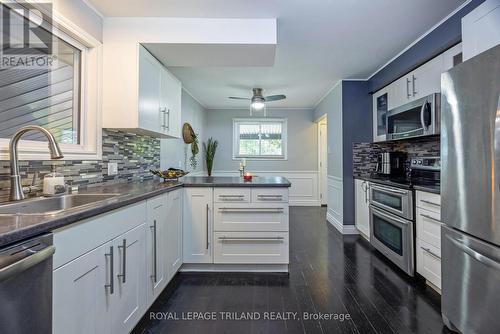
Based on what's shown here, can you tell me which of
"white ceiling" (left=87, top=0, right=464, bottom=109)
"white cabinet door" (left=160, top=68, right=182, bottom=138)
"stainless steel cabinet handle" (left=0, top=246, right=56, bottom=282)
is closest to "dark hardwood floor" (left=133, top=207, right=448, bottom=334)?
"stainless steel cabinet handle" (left=0, top=246, right=56, bottom=282)

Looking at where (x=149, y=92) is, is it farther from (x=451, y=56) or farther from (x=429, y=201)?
(x=451, y=56)

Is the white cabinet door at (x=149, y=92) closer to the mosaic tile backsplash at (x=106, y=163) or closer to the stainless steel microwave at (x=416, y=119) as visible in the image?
the mosaic tile backsplash at (x=106, y=163)

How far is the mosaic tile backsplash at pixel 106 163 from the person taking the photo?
1529 millimetres

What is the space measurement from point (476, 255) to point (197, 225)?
210 centimetres

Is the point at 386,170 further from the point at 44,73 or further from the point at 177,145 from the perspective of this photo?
the point at 44,73

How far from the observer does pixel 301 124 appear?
6.47 m

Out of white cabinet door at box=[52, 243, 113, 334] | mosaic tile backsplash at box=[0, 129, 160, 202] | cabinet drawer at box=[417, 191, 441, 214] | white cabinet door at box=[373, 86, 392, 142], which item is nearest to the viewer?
white cabinet door at box=[52, 243, 113, 334]

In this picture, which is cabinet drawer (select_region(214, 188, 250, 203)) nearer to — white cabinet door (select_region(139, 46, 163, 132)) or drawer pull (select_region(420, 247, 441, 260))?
white cabinet door (select_region(139, 46, 163, 132))

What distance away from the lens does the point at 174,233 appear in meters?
2.29

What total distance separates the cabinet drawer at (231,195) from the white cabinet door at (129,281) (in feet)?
2.97

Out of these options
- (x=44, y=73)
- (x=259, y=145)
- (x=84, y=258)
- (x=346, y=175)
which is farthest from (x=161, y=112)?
(x=259, y=145)

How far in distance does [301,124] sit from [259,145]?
119 cm

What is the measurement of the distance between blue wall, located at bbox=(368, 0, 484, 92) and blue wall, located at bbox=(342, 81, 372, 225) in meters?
0.41

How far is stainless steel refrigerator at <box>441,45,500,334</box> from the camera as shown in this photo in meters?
1.28
